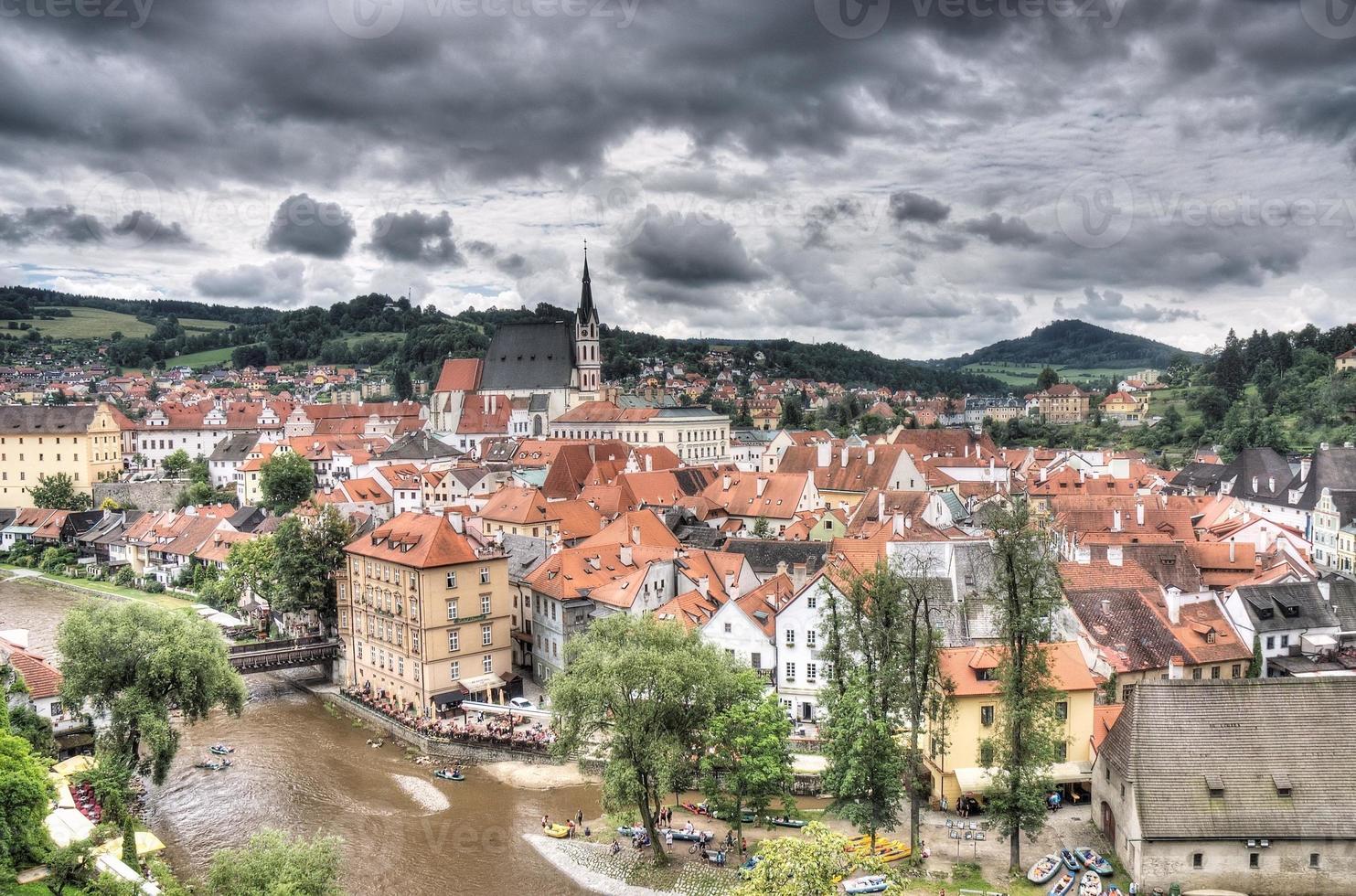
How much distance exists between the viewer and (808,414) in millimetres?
167625

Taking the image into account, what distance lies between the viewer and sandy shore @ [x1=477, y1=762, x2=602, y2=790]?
124ft

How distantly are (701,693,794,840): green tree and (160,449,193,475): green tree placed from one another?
9356cm

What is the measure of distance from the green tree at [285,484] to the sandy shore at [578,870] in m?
60.2

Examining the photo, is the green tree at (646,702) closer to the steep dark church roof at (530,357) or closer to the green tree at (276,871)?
the green tree at (276,871)

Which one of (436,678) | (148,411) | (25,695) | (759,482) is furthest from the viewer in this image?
(148,411)

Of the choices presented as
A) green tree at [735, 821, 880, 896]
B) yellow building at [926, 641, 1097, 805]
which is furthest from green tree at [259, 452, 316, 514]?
green tree at [735, 821, 880, 896]

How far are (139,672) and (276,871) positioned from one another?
60.7ft

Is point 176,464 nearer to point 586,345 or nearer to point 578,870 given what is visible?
point 586,345

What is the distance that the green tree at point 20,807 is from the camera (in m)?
23.9

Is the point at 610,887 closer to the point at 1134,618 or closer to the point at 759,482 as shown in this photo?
the point at 1134,618

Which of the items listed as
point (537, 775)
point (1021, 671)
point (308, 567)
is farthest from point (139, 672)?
point (1021, 671)

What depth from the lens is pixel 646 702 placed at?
30.6 metres

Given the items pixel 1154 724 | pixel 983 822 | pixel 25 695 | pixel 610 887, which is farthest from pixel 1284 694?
pixel 25 695

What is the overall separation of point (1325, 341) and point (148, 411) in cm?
16337
